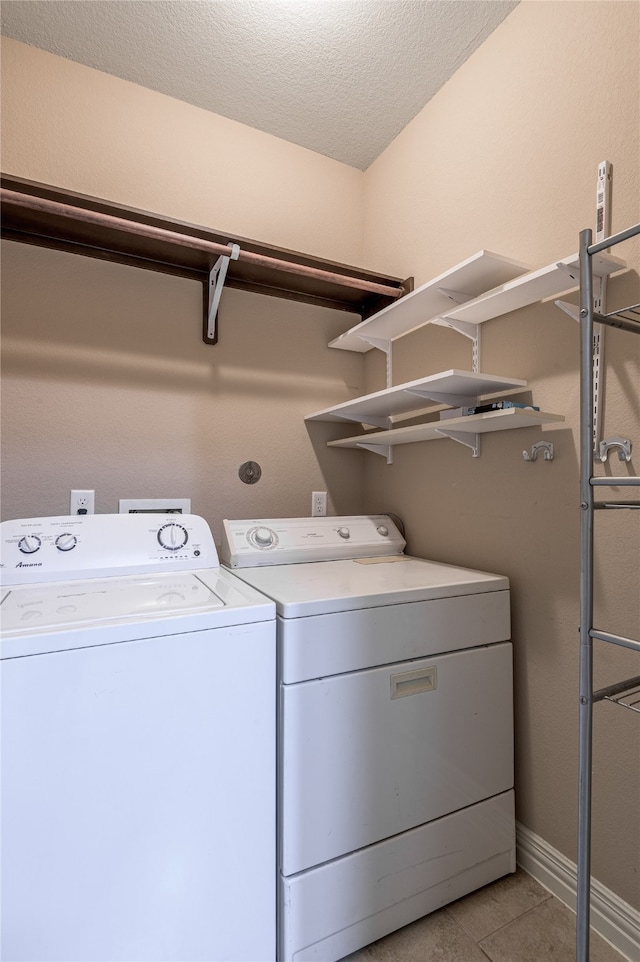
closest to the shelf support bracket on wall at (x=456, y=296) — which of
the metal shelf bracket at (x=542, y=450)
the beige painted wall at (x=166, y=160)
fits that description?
the metal shelf bracket at (x=542, y=450)

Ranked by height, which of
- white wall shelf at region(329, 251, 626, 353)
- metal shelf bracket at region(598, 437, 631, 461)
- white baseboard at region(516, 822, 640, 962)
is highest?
white wall shelf at region(329, 251, 626, 353)

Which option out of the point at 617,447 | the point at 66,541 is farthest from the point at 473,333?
the point at 66,541

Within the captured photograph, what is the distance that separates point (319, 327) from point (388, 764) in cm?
171

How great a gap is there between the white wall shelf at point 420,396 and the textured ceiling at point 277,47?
46.6 inches

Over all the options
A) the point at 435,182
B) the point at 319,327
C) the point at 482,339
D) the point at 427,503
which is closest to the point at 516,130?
the point at 435,182

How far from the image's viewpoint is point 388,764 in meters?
1.15

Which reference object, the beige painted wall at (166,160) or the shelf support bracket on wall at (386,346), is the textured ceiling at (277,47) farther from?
the shelf support bracket on wall at (386,346)

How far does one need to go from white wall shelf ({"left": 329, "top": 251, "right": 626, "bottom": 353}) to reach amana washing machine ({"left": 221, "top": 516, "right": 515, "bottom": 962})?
829 millimetres

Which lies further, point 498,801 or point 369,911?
point 498,801

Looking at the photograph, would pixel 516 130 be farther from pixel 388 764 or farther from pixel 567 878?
pixel 567 878

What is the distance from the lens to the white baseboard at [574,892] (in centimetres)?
109

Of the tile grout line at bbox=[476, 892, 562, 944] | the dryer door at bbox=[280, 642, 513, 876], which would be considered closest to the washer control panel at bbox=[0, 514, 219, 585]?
the dryer door at bbox=[280, 642, 513, 876]

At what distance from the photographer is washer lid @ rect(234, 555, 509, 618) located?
1.12 metres

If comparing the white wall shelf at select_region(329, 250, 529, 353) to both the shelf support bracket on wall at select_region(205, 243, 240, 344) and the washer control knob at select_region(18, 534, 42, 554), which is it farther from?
the washer control knob at select_region(18, 534, 42, 554)
